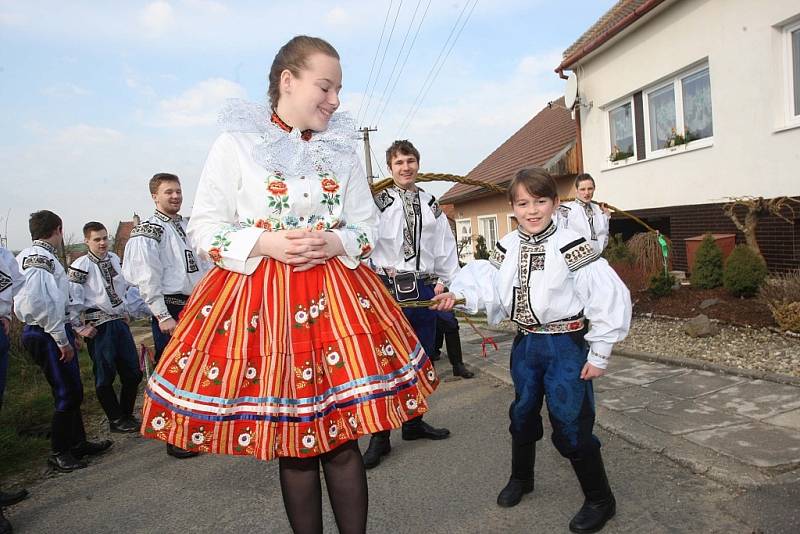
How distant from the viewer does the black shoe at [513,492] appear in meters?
2.91

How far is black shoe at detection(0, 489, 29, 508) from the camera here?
358 cm

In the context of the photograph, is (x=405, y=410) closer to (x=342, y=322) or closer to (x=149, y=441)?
(x=342, y=322)

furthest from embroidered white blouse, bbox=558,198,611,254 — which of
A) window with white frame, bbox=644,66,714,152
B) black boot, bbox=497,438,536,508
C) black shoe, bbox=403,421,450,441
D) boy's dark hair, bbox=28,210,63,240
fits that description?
boy's dark hair, bbox=28,210,63,240

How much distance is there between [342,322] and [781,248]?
805 centimetres

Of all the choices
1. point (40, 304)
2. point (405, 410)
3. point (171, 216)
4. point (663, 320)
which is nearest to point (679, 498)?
point (405, 410)

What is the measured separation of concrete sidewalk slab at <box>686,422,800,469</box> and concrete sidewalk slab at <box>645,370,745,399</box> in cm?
77

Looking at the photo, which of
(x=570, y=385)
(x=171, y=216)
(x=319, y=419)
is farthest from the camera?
(x=171, y=216)

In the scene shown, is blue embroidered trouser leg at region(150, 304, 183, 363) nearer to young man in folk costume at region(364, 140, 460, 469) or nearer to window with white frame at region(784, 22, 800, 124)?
young man in folk costume at region(364, 140, 460, 469)

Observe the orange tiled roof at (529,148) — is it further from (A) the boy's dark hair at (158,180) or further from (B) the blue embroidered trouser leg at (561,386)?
(B) the blue embroidered trouser leg at (561,386)

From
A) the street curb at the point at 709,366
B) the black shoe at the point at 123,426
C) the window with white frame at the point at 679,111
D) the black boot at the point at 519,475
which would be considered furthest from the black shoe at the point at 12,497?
the window with white frame at the point at 679,111

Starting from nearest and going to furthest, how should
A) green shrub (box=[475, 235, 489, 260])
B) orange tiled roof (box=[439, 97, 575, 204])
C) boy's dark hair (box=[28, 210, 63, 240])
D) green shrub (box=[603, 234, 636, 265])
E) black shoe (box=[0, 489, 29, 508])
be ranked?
1. black shoe (box=[0, 489, 29, 508])
2. boy's dark hair (box=[28, 210, 63, 240])
3. green shrub (box=[603, 234, 636, 265])
4. orange tiled roof (box=[439, 97, 575, 204])
5. green shrub (box=[475, 235, 489, 260])

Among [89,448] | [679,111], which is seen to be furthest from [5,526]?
[679,111]

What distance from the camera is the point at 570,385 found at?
2.62m

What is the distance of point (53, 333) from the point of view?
13.5ft
